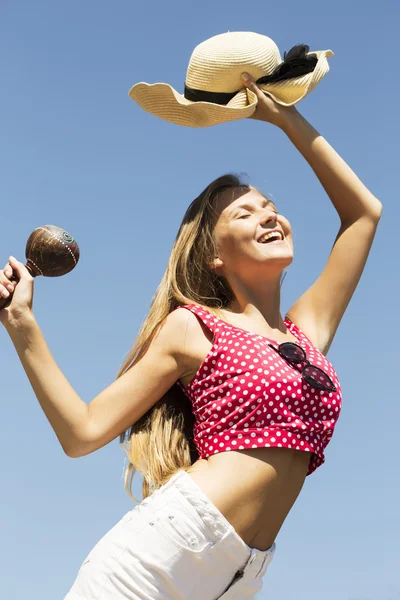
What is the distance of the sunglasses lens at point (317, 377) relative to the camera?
15.5ft

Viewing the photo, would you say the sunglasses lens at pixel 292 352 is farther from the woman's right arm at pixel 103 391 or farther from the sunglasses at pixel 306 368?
the woman's right arm at pixel 103 391

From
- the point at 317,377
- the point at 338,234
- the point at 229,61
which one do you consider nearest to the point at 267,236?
the point at 338,234

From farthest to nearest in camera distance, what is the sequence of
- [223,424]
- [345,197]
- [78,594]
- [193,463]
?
[345,197]
[193,463]
[223,424]
[78,594]

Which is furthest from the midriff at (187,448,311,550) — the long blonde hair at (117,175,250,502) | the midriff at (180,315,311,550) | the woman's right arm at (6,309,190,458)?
the woman's right arm at (6,309,190,458)

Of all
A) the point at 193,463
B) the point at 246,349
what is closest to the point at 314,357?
the point at 246,349

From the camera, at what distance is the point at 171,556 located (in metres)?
4.34

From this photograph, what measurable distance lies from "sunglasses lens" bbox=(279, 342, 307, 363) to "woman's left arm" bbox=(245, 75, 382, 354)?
579mm

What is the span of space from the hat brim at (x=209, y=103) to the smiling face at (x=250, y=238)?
45 cm

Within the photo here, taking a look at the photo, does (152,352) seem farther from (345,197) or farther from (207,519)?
(345,197)

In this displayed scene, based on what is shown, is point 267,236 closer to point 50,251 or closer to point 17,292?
point 50,251

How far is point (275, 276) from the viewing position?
5227 millimetres

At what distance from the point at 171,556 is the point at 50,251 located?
4.95 ft

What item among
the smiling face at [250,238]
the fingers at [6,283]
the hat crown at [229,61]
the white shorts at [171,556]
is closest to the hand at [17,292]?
the fingers at [6,283]

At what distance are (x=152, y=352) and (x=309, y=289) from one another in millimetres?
1217
